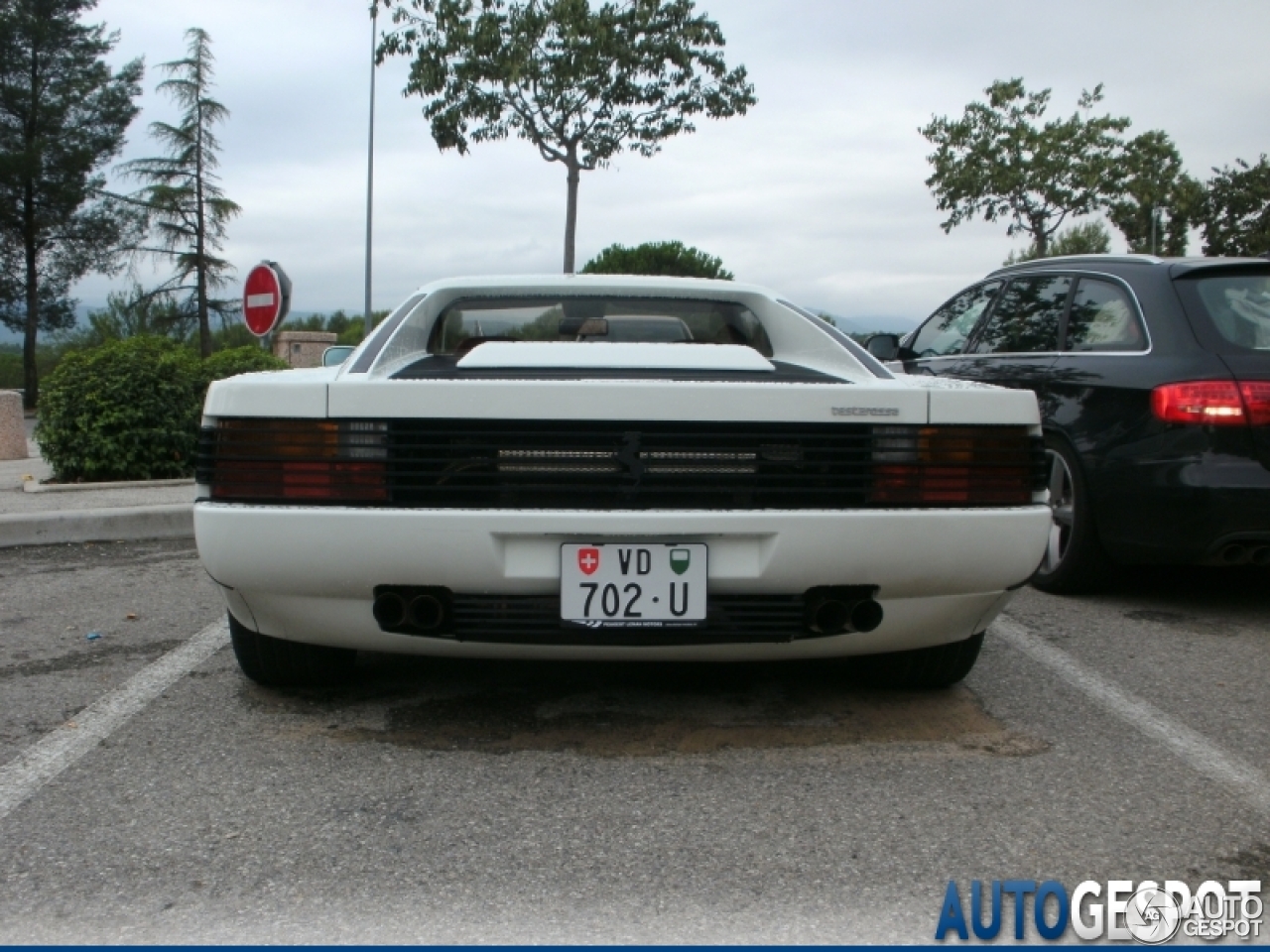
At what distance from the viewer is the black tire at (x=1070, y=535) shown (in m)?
5.14

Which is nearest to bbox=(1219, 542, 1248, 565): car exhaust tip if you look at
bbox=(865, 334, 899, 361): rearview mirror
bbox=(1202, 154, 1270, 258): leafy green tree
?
bbox=(865, 334, 899, 361): rearview mirror

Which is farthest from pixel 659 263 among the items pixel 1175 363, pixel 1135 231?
pixel 1175 363

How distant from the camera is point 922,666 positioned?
3.67 meters

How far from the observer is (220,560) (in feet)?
10.2

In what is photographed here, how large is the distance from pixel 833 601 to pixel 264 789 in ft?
4.74

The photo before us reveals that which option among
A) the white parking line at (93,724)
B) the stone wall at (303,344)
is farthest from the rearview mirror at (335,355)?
the stone wall at (303,344)

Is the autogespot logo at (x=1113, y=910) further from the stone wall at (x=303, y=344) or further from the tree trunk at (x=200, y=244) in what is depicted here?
the tree trunk at (x=200, y=244)

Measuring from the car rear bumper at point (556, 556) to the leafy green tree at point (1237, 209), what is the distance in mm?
48239

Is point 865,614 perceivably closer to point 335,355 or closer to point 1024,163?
point 335,355

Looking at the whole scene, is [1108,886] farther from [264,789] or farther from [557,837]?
[264,789]

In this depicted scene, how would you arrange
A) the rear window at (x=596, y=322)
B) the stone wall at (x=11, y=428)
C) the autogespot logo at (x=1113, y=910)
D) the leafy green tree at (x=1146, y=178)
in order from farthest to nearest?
the leafy green tree at (x=1146, y=178) → the stone wall at (x=11, y=428) → the rear window at (x=596, y=322) → the autogespot logo at (x=1113, y=910)

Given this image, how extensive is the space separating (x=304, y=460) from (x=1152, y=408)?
335 cm

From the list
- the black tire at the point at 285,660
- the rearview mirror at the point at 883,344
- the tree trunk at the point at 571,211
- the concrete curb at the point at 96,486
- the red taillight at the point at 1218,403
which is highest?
the tree trunk at the point at 571,211

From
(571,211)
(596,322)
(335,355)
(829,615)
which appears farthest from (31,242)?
(829,615)
